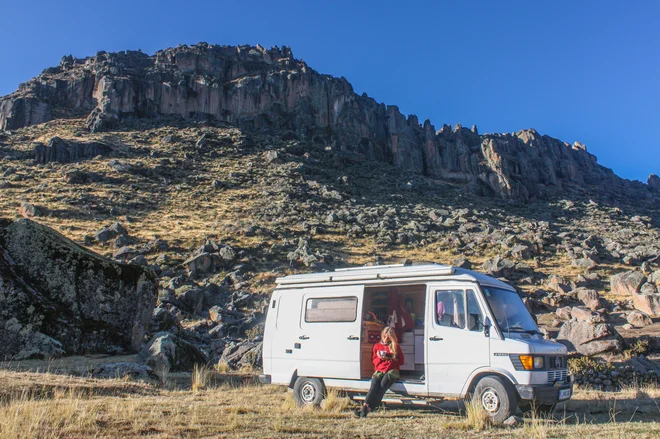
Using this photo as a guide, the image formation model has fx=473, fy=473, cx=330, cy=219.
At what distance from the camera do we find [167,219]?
4247cm

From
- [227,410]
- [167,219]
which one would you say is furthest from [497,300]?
[167,219]

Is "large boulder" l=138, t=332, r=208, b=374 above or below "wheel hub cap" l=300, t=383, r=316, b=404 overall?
above

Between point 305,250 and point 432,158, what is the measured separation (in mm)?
59776

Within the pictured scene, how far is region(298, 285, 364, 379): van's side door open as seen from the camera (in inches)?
348

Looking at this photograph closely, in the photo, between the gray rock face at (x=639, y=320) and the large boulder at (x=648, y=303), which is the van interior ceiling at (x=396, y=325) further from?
the large boulder at (x=648, y=303)

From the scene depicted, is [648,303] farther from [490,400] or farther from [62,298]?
[62,298]

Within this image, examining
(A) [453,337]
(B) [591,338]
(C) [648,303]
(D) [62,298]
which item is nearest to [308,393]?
(A) [453,337]

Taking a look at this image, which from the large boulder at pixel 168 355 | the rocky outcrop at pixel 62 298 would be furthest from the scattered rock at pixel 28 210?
the large boulder at pixel 168 355

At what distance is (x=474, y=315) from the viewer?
788 cm

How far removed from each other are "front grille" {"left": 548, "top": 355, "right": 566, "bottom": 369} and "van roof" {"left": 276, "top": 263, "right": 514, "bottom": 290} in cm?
148

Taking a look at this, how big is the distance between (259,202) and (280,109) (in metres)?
42.4

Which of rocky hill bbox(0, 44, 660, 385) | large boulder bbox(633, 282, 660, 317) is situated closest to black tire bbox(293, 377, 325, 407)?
rocky hill bbox(0, 44, 660, 385)

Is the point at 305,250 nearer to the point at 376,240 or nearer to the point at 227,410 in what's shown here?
the point at 376,240

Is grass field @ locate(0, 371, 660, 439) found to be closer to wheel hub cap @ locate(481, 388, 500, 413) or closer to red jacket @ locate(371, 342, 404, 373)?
wheel hub cap @ locate(481, 388, 500, 413)
